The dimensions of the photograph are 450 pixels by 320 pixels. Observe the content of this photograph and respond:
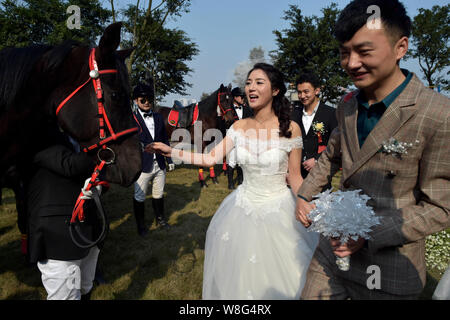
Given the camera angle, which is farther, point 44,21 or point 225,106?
point 44,21

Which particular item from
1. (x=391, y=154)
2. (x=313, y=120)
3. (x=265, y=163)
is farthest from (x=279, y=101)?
(x=391, y=154)

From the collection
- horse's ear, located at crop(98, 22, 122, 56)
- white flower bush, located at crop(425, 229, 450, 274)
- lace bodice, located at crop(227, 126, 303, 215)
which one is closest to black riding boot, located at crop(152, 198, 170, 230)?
lace bodice, located at crop(227, 126, 303, 215)

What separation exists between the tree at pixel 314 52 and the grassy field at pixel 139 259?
28911 mm

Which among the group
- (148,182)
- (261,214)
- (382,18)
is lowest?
(148,182)

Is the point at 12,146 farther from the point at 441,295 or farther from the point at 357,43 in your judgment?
the point at 441,295

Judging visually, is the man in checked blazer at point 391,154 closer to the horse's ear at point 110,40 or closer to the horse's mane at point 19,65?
the horse's ear at point 110,40

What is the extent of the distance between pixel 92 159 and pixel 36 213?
0.65 m

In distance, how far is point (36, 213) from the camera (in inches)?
81.1

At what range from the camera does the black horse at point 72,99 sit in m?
1.92

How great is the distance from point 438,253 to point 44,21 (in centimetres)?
3351

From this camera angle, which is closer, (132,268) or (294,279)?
(294,279)

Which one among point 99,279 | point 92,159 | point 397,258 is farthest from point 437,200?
point 99,279

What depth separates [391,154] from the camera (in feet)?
4.53

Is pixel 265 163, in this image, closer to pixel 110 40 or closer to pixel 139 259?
pixel 110 40
